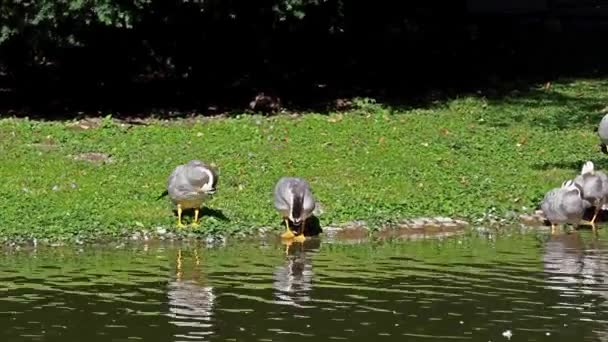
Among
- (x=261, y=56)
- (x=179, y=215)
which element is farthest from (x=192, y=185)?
(x=261, y=56)

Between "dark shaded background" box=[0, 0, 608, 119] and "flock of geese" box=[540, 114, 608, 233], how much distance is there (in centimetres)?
625

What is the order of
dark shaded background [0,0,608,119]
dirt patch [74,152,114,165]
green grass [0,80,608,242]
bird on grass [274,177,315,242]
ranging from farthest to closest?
1. dark shaded background [0,0,608,119]
2. dirt patch [74,152,114,165]
3. green grass [0,80,608,242]
4. bird on grass [274,177,315,242]

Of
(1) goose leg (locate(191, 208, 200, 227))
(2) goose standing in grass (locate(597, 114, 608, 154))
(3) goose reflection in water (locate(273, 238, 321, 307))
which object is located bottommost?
(3) goose reflection in water (locate(273, 238, 321, 307))

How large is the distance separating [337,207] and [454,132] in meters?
4.65

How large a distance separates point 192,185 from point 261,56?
7900 millimetres

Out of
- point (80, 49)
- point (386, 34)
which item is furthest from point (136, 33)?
point (386, 34)

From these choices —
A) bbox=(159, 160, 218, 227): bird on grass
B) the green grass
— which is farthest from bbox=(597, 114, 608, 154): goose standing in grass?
bbox=(159, 160, 218, 227): bird on grass

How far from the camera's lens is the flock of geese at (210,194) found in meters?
14.1

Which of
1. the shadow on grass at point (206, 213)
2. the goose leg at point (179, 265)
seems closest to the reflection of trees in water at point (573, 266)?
the goose leg at point (179, 265)

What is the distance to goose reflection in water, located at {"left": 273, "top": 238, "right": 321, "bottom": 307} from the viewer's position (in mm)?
11289

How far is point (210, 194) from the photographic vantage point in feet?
47.3

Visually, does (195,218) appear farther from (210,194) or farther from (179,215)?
(210,194)

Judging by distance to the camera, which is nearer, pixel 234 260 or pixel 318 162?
pixel 234 260

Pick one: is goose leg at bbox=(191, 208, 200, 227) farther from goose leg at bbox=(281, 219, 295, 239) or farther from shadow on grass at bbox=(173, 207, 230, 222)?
goose leg at bbox=(281, 219, 295, 239)
